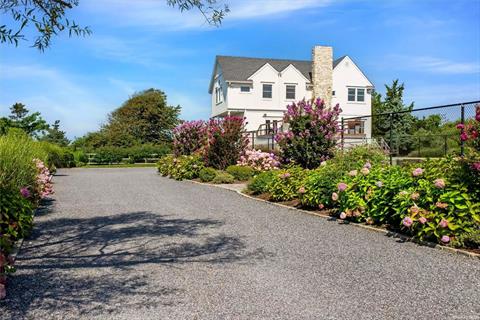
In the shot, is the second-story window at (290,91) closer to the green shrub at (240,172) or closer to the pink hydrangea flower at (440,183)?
the green shrub at (240,172)

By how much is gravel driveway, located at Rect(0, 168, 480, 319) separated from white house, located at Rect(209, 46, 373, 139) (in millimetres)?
29889

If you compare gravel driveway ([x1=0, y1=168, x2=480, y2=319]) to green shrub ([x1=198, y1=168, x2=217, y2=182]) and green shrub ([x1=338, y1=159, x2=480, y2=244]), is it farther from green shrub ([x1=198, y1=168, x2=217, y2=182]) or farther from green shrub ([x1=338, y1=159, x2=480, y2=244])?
green shrub ([x1=198, y1=168, x2=217, y2=182])

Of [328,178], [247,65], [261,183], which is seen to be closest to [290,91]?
[247,65]

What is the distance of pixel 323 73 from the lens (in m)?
38.2

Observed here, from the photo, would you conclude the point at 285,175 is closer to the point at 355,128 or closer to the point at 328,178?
the point at 328,178

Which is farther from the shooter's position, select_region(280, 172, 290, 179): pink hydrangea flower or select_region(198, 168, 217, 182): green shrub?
select_region(198, 168, 217, 182): green shrub

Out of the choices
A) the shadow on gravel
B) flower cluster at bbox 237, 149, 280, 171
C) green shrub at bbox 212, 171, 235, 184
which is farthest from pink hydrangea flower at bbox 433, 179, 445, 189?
flower cluster at bbox 237, 149, 280, 171

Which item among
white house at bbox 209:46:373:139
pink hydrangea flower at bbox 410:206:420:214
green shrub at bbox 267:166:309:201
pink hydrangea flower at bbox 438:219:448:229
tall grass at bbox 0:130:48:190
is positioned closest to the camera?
pink hydrangea flower at bbox 438:219:448:229

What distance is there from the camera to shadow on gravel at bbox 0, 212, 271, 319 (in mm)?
4574

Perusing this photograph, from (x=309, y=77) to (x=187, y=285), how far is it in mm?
36811

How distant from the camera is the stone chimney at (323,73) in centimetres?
3766

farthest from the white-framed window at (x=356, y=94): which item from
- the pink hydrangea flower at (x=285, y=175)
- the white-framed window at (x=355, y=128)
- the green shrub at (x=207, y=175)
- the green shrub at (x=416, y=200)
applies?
the green shrub at (x=416, y=200)

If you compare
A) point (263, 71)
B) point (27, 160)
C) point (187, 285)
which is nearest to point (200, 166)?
point (27, 160)

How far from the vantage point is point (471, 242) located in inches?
253
